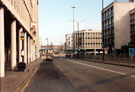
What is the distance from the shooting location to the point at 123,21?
266 feet

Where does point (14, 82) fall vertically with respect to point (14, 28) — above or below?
below

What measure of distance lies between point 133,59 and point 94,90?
74.1 ft

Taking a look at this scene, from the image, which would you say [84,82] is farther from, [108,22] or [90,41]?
[90,41]

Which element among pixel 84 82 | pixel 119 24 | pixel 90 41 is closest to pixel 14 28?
pixel 84 82

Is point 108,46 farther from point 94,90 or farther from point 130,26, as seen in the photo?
point 94,90

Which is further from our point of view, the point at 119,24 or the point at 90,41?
the point at 90,41

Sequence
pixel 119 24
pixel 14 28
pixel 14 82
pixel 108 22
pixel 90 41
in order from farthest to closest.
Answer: pixel 90 41 → pixel 108 22 → pixel 119 24 → pixel 14 28 → pixel 14 82

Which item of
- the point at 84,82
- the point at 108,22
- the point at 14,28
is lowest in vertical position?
the point at 84,82

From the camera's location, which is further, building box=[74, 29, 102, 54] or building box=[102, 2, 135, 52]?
building box=[74, 29, 102, 54]

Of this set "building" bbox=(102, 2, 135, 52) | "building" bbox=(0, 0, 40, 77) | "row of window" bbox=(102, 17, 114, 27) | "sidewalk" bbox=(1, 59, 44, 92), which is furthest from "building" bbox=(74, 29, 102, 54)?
"sidewalk" bbox=(1, 59, 44, 92)

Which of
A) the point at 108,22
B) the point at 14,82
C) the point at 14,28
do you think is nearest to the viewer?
the point at 14,82

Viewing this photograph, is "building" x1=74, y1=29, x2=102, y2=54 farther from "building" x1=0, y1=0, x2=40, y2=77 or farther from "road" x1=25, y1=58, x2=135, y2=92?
"road" x1=25, y1=58, x2=135, y2=92

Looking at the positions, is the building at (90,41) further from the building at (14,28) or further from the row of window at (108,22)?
the building at (14,28)

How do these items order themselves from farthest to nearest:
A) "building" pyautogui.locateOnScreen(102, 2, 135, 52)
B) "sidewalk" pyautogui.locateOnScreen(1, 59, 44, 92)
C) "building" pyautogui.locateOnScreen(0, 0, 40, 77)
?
"building" pyautogui.locateOnScreen(102, 2, 135, 52) → "building" pyautogui.locateOnScreen(0, 0, 40, 77) → "sidewalk" pyautogui.locateOnScreen(1, 59, 44, 92)
